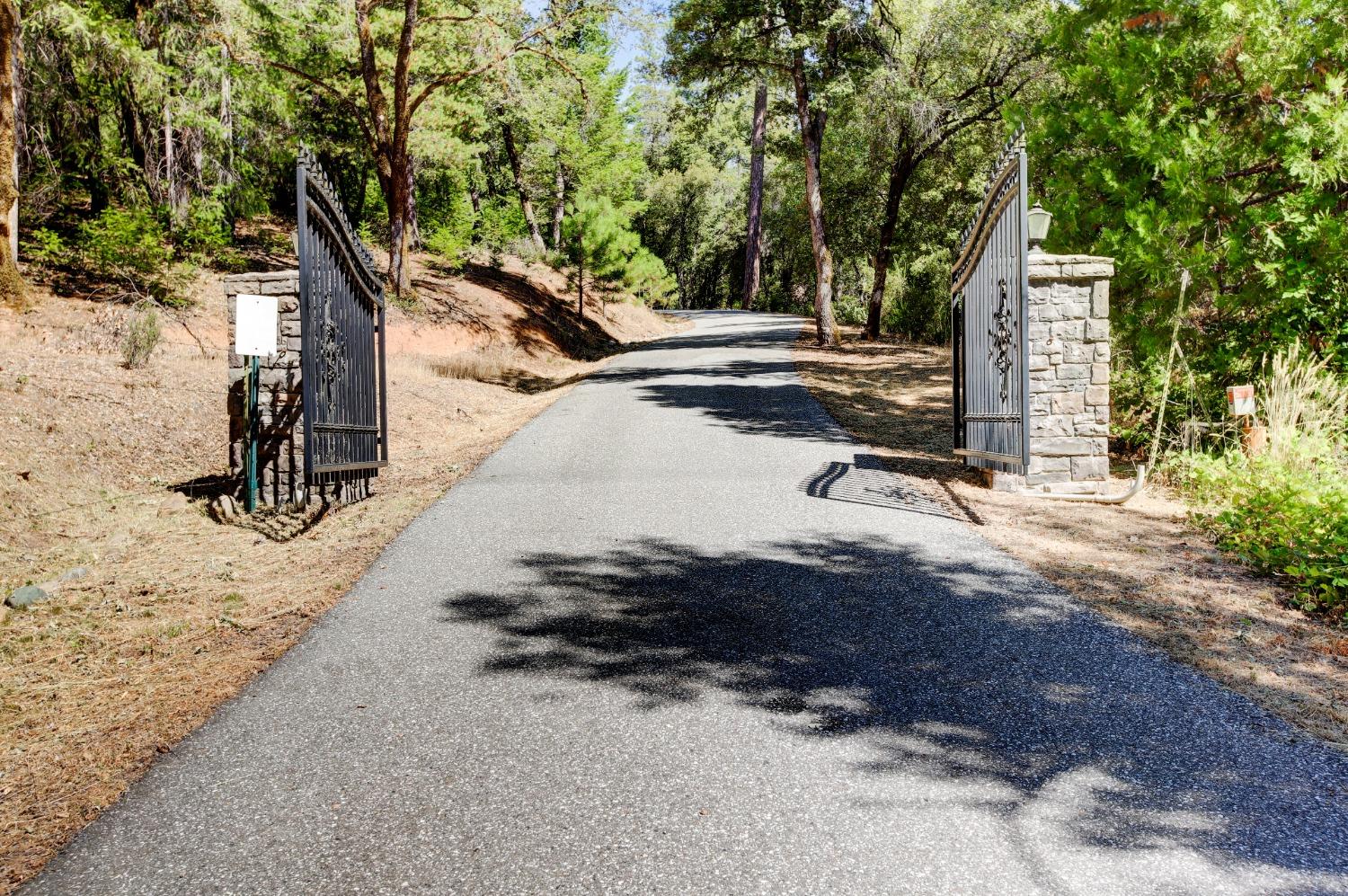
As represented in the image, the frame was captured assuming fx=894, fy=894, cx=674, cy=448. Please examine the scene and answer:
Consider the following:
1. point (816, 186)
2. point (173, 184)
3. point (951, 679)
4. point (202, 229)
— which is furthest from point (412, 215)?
point (951, 679)

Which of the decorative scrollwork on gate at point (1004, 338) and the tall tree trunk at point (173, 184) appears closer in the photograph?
the decorative scrollwork on gate at point (1004, 338)

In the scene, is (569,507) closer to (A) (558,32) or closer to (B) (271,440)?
(B) (271,440)

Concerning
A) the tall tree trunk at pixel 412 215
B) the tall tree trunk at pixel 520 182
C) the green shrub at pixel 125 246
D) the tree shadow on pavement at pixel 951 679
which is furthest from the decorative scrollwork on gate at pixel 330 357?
the tall tree trunk at pixel 520 182

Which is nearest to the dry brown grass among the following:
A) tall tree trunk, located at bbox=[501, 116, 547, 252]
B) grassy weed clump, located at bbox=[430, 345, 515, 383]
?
grassy weed clump, located at bbox=[430, 345, 515, 383]

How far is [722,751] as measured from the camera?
3.37 m

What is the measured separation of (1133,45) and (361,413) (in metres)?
8.59

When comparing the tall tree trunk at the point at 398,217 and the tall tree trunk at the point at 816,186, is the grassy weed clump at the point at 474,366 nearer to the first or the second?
the tall tree trunk at the point at 398,217

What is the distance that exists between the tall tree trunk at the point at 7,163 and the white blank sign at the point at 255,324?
758 centimetres

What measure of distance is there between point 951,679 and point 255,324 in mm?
5615

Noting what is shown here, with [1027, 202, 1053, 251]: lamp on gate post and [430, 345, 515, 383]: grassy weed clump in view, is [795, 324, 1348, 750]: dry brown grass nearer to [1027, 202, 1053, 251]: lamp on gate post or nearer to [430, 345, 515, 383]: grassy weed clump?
[1027, 202, 1053, 251]: lamp on gate post

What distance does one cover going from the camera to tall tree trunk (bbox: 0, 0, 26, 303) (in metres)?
11.4

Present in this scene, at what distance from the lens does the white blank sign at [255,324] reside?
6762mm

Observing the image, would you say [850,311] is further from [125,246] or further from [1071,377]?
[1071,377]

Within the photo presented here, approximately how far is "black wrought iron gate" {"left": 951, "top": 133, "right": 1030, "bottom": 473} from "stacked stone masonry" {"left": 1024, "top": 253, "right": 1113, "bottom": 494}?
0.34 metres
